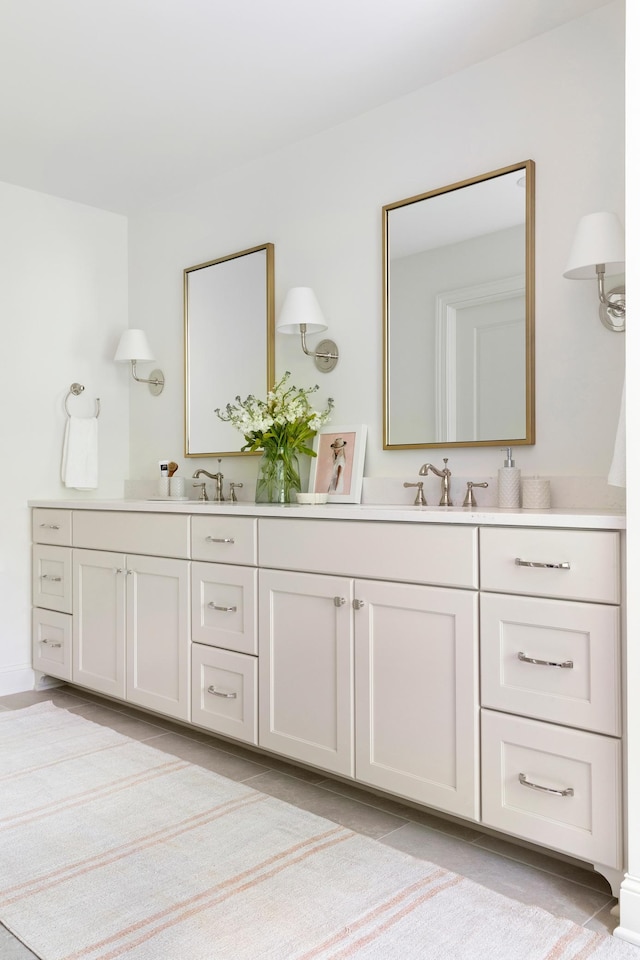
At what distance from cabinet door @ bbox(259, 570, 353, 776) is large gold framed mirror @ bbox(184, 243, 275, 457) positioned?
3.58ft

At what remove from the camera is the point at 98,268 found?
3840 millimetres

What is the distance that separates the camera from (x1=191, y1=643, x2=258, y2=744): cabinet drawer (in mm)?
2457

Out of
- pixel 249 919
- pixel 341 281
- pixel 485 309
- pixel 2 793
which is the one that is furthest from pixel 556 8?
pixel 2 793

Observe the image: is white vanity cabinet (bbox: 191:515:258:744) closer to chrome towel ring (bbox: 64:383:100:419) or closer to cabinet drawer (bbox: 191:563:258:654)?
cabinet drawer (bbox: 191:563:258:654)

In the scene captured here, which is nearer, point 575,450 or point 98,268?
point 575,450

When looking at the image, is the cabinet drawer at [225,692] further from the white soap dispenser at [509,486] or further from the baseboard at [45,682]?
the baseboard at [45,682]

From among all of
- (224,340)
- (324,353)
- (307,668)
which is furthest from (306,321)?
(307,668)

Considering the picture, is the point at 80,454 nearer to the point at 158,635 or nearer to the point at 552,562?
the point at 158,635

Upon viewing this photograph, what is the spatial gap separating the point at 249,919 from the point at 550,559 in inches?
40.2

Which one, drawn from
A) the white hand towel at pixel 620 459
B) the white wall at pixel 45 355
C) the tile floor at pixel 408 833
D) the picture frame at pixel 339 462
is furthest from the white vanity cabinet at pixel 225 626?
the white wall at pixel 45 355

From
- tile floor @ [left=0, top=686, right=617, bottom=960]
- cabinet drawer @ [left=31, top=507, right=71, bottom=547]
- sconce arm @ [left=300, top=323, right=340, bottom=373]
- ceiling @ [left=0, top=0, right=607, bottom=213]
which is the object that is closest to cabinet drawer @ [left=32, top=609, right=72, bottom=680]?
cabinet drawer @ [left=31, top=507, right=71, bottom=547]

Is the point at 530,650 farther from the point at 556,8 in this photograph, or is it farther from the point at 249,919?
the point at 556,8

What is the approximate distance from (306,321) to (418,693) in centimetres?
147

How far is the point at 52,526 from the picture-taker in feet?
11.1
